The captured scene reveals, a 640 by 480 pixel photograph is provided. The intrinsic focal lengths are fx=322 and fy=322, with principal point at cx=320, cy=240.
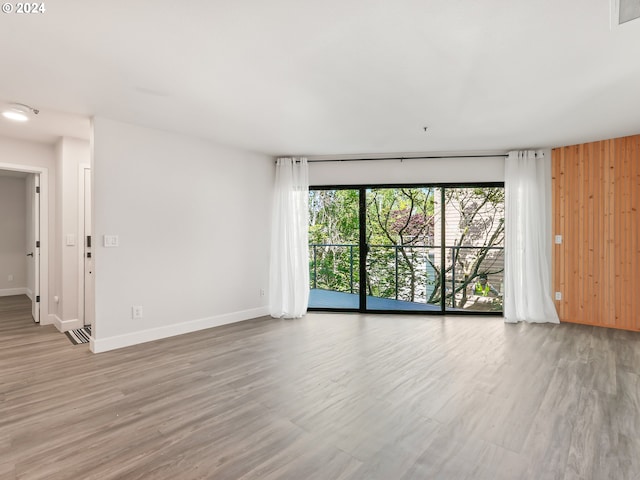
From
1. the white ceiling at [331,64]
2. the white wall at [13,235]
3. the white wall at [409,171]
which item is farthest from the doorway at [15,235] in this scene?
the white wall at [409,171]

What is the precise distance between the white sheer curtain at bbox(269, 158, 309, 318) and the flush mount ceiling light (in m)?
2.87

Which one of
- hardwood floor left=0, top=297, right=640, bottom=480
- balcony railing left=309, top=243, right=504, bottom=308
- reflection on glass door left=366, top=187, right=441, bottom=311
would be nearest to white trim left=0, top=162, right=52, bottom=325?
hardwood floor left=0, top=297, right=640, bottom=480

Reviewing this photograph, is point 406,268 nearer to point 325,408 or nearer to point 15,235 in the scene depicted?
point 325,408

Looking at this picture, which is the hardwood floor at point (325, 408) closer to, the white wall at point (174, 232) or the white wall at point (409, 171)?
the white wall at point (174, 232)

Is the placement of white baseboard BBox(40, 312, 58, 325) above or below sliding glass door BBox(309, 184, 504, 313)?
below

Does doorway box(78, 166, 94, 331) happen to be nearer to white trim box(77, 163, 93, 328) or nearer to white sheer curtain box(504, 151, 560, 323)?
white trim box(77, 163, 93, 328)

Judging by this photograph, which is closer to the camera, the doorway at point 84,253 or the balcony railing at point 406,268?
the doorway at point 84,253

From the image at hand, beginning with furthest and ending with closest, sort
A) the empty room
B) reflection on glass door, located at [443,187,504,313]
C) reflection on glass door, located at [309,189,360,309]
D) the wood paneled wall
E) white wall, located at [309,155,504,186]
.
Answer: reflection on glass door, located at [309,189,360,309] < reflection on glass door, located at [443,187,504,313] < white wall, located at [309,155,504,186] < the wood paneled wall < the empty room

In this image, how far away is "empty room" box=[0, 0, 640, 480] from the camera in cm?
185

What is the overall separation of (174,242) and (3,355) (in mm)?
1970

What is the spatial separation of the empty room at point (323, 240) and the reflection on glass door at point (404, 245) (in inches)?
Result: 1.5

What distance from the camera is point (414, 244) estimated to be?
5.18 meters

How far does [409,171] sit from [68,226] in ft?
15.8

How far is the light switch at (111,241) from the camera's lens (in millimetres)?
3434
